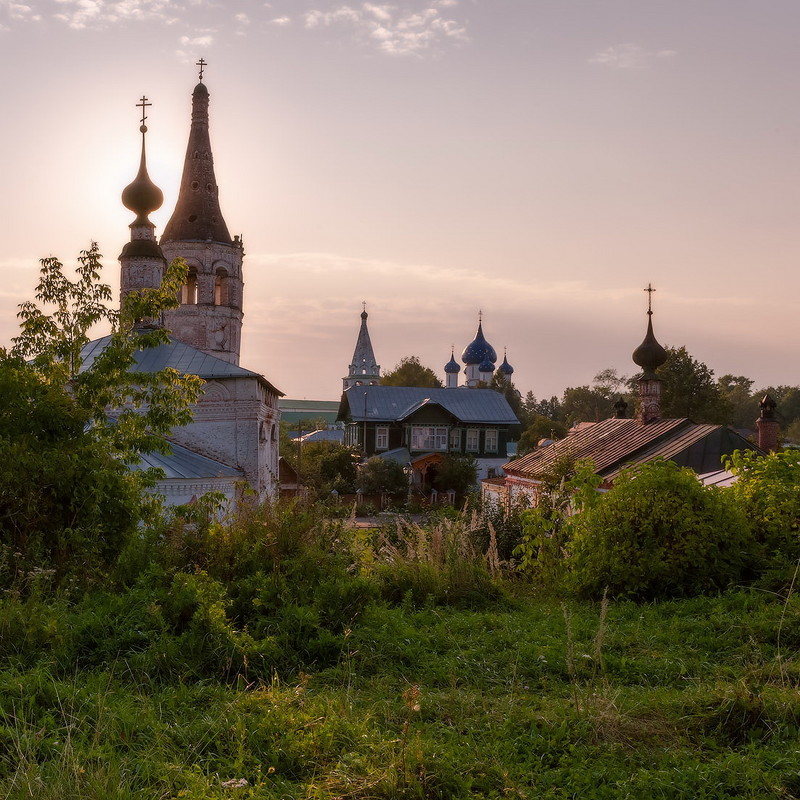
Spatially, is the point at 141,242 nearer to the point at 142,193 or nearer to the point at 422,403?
the point at 142,193

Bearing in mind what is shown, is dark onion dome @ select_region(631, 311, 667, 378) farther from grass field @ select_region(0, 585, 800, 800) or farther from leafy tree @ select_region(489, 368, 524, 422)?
leafy tree @ select_region(489, 368, 524, 422)

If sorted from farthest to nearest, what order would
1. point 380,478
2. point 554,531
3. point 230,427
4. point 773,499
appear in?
point 380,478, point 230,427, point 554,531, point 773,499

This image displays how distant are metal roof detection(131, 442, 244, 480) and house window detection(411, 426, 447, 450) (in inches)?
1016

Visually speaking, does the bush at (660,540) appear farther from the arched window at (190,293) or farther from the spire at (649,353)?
the arched window at (190,293)

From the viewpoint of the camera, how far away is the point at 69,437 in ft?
24.5

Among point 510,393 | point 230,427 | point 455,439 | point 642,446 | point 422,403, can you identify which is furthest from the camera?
point 510,393

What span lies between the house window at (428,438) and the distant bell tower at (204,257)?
51.4 ft

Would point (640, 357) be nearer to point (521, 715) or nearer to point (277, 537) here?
point (277, 537)

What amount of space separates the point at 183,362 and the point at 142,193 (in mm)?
5755

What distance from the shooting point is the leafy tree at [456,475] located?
41.2 metres

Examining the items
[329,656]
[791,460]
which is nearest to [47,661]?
[329,656]

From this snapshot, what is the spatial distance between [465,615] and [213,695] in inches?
110

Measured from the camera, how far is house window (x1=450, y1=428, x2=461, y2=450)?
154ft

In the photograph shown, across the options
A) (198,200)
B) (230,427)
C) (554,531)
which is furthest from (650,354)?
(198,200)
